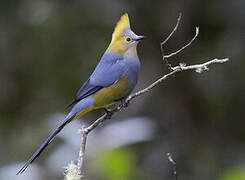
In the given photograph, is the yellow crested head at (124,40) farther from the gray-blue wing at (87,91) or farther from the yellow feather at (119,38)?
the gray-blue wing at (87,91)

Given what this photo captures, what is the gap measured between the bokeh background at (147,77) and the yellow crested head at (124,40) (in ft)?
2.88

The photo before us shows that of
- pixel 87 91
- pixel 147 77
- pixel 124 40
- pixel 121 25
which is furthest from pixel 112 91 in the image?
pixel 147 77

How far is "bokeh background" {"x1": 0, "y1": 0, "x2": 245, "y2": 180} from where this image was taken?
17.5 ft

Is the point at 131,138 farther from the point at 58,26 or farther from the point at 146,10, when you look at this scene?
the point at 58,26

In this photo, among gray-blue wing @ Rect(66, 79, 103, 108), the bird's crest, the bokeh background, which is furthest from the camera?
the bokeh background

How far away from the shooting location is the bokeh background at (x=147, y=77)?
5.33 m

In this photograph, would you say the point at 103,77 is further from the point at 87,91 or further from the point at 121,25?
the point at 121,25

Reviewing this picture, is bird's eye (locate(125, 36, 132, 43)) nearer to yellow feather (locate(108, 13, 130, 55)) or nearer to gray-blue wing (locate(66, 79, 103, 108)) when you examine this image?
yellow feather (locate(108, 13, 130, 55))

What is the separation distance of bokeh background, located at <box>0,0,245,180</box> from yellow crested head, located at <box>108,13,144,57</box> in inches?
34.6

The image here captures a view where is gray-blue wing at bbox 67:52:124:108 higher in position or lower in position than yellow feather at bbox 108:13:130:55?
lower

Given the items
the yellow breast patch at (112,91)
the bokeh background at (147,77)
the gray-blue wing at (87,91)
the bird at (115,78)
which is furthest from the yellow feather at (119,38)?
the bokeh background at (147,77)

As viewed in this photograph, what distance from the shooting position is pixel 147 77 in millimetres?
5961

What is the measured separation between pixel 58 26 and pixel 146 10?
1323 millimetres

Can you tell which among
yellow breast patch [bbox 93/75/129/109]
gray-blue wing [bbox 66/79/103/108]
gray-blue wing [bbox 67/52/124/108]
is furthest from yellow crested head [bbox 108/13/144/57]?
gray-blue wing [bbox 66/79/103/108]
